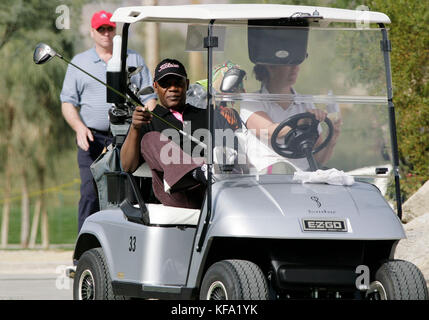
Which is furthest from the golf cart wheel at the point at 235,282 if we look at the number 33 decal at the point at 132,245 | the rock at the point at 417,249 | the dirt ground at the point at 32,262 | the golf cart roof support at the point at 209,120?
the dirt ground at the point at 32,262

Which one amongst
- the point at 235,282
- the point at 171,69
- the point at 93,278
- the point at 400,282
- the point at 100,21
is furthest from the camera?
the point at 100,21

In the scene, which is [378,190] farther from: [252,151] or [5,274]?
[5,274]

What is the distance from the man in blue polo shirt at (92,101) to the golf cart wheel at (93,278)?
40.7 inches

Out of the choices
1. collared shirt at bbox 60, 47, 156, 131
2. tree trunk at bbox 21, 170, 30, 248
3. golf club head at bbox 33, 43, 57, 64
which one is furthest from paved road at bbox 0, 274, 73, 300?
tree trunk at bbox 21, 170, 30, 248

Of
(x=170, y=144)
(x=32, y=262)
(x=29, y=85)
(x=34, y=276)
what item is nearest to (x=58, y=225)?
(x=29, y=85)

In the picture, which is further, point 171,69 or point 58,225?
point 58,225

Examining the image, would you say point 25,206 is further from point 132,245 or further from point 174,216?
point 174,216

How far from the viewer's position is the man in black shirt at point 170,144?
5.66 meters

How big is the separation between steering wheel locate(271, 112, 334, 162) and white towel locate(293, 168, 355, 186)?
7.8 inches

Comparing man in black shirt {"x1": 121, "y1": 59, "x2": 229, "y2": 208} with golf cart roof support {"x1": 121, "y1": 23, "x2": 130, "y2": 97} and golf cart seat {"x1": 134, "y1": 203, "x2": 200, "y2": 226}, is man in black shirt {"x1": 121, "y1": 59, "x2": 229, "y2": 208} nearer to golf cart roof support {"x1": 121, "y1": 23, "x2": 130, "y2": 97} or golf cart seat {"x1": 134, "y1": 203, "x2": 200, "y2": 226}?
golf cart seat {"x1": 134, "y1": 203, "x2": 200, "y2": 226}

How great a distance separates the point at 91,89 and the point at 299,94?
256 cm

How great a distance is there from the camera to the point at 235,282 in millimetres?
5086

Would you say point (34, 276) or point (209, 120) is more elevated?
point (209, 120)

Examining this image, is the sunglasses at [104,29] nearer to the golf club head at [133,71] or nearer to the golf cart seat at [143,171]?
the golf club head at [133,71]
